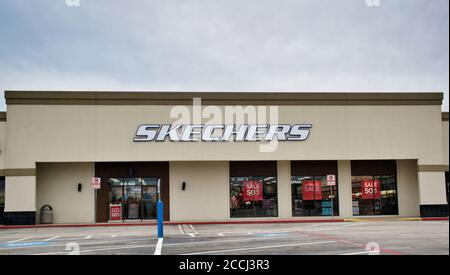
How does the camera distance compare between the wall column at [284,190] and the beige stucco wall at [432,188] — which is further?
the wall column at [284,190]

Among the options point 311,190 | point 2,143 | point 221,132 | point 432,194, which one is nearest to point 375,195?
point 432,194

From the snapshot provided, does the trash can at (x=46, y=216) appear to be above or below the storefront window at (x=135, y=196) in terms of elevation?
below

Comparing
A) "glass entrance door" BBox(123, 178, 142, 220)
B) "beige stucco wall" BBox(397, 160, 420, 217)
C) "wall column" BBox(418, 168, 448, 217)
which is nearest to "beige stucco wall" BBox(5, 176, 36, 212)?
"glass entrance door" BBox(123, 178, 142, 220)

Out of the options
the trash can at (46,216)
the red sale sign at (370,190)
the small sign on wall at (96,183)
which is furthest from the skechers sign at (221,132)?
the trash can at (46,216)

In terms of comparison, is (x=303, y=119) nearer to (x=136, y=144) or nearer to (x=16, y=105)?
(x=136, y=144)

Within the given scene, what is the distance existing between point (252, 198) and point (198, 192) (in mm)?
3094

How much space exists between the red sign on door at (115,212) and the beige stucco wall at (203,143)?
9.26 feet

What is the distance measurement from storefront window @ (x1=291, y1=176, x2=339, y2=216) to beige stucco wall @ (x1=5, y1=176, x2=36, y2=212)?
14.2 m

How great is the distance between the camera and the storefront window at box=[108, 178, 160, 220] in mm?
29109

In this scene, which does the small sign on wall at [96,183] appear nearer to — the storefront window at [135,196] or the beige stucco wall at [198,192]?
the storefront window at [135,196]

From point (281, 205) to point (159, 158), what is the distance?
24.2ft

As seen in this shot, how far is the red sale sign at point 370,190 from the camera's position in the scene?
3036 cm

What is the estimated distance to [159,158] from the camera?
2817 centimetres

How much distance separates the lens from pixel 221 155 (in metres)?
28.5
